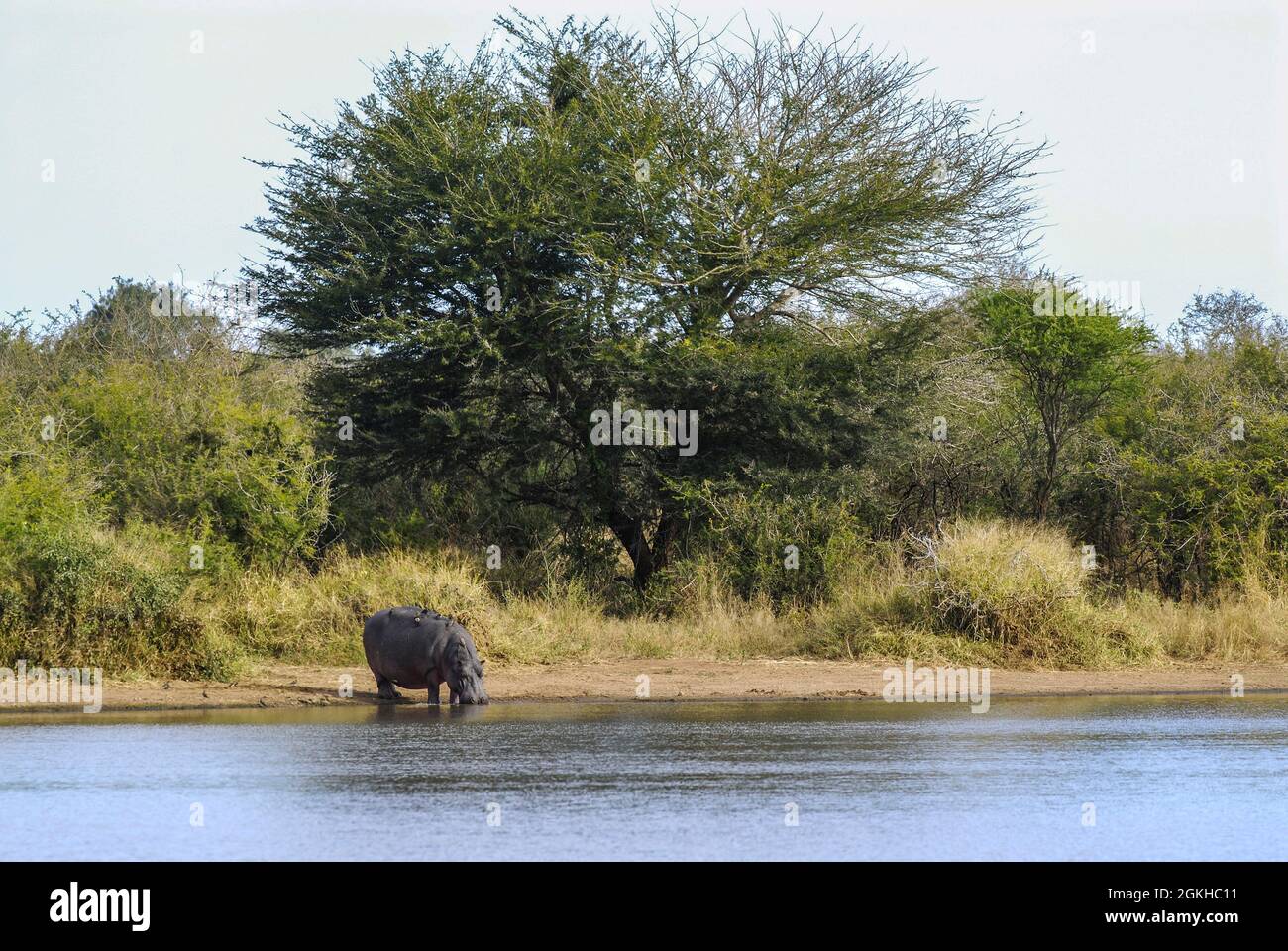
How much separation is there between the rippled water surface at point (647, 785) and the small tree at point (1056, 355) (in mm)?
13681

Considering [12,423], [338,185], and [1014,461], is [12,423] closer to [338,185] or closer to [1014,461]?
[338,185]

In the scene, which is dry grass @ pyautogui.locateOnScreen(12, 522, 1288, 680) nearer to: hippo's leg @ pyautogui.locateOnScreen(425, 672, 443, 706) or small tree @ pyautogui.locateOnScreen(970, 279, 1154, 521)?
hippo's leg @ pyautogui.locateOnScreen(425, 672, 443, 706)

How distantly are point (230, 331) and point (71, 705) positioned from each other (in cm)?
2823

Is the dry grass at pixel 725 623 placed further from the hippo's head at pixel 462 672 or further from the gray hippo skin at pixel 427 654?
the hippo's head at pixel 462 672

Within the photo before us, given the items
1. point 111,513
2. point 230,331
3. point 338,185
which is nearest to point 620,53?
point 338,185

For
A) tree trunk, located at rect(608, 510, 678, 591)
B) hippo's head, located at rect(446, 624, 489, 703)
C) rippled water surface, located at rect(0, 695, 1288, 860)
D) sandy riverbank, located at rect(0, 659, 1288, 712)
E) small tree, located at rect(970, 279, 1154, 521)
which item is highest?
small tree, located at rect(970, 279, 1154, 521)

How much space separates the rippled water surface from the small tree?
44.9 feet

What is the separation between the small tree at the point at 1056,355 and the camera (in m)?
31.0

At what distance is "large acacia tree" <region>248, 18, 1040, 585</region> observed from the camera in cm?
2791

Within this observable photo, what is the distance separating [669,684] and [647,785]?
29.0ft

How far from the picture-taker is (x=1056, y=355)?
103ft

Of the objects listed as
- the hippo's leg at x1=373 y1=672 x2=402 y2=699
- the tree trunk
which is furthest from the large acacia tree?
the hippo's leg at x1=373 y1=672 x2=402 y2=699

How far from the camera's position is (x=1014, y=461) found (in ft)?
105
